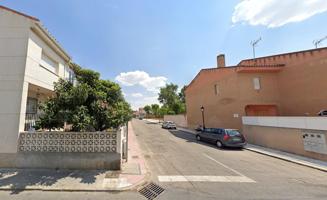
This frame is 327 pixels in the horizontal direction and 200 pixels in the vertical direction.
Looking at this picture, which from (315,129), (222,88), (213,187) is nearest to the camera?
(213,187)

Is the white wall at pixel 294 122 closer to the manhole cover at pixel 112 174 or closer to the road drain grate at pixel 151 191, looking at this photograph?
the road drain grate at pixel 151 191

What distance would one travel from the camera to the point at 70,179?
6102 mm

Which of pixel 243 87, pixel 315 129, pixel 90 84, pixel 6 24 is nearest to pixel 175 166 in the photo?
pixel 90 84

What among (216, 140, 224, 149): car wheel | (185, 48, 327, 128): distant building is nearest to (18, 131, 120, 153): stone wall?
(216, 140, 224, 149): car wheel

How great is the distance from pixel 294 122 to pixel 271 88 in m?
7.57

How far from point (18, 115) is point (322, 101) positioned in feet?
71.7

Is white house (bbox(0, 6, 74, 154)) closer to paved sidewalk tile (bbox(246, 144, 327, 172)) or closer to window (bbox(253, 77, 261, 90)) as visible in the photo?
paved sidewalk tile (bbox(246, 144, 327, 172))

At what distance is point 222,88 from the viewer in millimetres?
19328

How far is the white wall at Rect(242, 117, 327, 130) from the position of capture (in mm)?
9688

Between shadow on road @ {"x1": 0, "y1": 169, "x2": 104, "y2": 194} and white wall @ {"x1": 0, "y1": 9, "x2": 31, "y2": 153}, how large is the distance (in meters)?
1.21

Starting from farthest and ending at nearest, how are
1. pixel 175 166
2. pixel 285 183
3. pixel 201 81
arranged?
1. pixel 201 81
2. pixel 175 166
3. pixel 285 183

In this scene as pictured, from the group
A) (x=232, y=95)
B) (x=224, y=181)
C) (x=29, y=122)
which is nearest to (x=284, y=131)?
(x=232, y=95)

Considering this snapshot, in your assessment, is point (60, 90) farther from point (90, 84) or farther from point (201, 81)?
point (201, 81)

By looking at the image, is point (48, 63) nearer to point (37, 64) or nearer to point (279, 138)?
point (37, 64)
